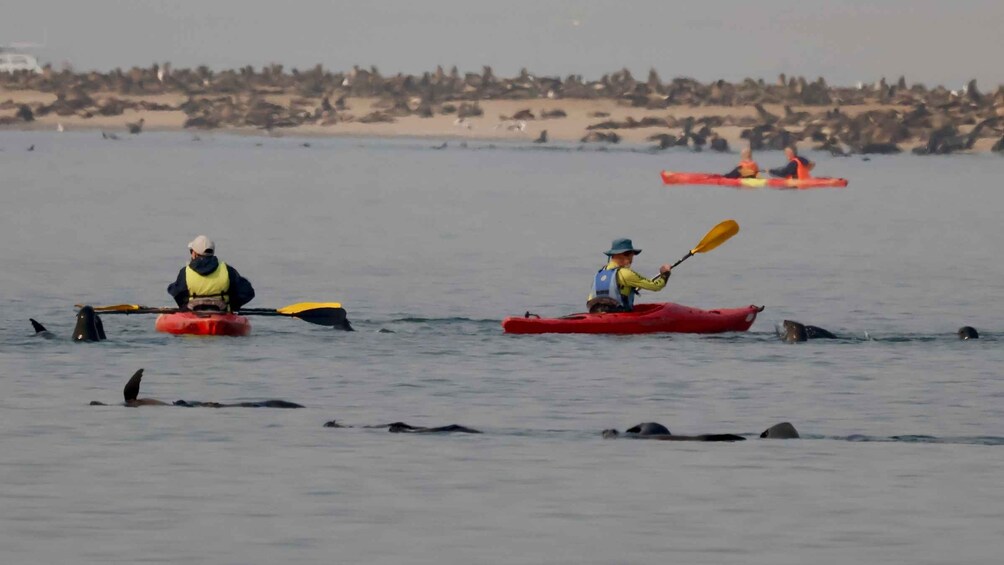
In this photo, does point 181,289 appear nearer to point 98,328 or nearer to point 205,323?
point 205,323

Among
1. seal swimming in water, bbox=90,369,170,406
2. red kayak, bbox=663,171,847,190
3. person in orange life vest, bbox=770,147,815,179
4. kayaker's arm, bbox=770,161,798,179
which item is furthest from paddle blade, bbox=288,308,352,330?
kayaker's arm, bbox=770,161,798,179

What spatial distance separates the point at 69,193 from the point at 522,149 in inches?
2819

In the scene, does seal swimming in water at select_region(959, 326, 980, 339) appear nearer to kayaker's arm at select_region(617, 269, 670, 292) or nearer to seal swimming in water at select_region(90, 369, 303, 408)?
kayaker's arm at select_region(617, 269, 670, 292)

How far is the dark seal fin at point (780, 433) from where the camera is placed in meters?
20.2

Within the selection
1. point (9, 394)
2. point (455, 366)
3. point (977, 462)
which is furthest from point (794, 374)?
point (9, 394)

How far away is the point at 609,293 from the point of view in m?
28.4

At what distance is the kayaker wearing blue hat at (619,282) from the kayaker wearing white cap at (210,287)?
423 cm

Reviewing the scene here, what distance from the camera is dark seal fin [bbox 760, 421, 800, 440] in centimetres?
2016

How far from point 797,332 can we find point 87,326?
8.50 m

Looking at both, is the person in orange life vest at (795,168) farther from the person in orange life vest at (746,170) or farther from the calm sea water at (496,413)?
the calm sea water at (496,413)

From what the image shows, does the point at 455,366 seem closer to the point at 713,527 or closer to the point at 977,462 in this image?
the point at 977,462

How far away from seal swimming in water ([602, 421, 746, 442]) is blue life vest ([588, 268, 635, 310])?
7.72 metres

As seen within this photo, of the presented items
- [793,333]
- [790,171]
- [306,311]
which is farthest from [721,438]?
[790,171]

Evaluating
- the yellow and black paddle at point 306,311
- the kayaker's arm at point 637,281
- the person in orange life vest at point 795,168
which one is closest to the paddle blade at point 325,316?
the yellow and black paddle at point 306,311
